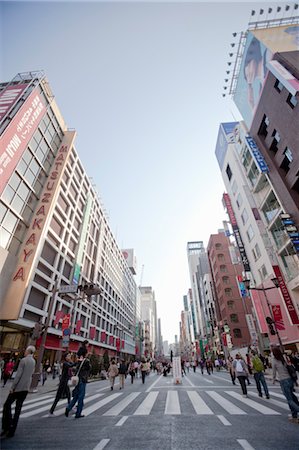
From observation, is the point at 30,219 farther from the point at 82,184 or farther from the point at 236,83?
the point at 236,83

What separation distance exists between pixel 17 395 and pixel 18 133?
85.6 ft

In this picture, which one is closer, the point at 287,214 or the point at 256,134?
the point at 287,214

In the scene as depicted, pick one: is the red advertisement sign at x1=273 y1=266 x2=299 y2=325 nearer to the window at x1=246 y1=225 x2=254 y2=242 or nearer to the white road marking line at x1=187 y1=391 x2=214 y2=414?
the window at x1=246 y1=225 x2=254 y2=242

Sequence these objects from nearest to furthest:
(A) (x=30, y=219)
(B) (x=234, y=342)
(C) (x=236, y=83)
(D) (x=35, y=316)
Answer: (D) (x=35, y=316)
(A) (x=30, y=219)
(C) (x=236, y=83)
(B) (x=234, y=342)

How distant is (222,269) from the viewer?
59062 mm

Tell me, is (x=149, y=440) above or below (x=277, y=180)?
below

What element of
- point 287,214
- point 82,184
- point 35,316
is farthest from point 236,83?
point 35,316

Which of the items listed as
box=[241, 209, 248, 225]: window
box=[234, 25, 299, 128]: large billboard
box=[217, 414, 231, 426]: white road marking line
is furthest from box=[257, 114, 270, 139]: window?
box=[217, 414, 231, 426]: white road marking line

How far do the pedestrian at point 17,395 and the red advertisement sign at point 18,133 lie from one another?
20631 millimetres

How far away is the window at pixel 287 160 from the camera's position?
74.8ft

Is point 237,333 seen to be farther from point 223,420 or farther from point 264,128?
point 223,420

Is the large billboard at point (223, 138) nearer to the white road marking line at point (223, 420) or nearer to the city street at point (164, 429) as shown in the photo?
the city street at point (164, 429)

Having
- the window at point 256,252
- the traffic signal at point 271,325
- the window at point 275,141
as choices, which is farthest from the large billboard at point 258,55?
the traffic signal at point 271,325

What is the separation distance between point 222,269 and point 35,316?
4586 centimetres
